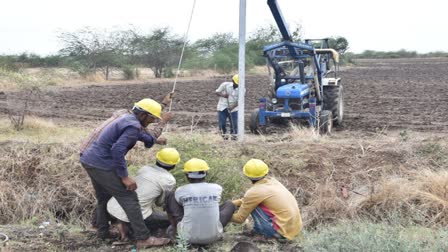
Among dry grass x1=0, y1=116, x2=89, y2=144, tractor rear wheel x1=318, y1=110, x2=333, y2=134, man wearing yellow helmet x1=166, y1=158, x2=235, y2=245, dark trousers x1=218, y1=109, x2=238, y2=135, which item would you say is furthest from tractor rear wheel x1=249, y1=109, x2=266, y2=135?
man wearing yellow helmet x1=166, y1=158, x2=235, y2=245

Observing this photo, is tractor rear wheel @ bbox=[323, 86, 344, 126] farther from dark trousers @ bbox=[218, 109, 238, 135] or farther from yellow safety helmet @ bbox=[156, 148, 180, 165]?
yellow safety helmet @ bbox=[156, 148, 180, 165]

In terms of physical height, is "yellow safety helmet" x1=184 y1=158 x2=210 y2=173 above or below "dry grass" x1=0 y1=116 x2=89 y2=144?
above

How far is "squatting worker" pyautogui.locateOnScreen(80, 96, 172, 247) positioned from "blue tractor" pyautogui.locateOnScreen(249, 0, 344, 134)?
6.51 meters

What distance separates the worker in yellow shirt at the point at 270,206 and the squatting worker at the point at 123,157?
1064mm

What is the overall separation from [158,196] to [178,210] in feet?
1.00

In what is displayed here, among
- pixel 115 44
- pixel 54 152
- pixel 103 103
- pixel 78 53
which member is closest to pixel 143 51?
pixel 115 44

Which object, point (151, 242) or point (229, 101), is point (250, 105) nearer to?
point (229, 101)

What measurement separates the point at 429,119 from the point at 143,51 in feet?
98.6

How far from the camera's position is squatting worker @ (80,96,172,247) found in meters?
5.93

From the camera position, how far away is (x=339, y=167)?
30.3 feet

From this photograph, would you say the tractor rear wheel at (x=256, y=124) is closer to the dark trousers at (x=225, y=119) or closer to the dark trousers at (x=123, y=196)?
the dark trousers at (x=225, y=119)

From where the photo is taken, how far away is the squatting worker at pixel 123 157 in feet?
19.5

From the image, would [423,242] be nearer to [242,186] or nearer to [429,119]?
[242,186]

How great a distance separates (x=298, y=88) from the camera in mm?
13102
